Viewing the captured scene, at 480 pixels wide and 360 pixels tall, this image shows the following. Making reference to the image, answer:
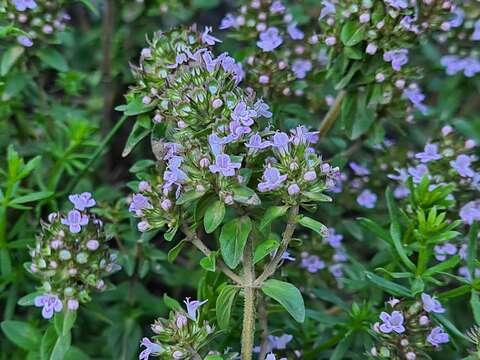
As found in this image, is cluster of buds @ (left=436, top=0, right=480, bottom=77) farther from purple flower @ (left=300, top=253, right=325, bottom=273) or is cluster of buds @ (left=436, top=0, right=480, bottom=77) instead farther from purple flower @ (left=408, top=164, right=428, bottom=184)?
purple flower @ (left=300, top=253, right=325, bottom=273)

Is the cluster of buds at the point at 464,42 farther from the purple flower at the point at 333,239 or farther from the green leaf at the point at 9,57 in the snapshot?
the green leaf at the point at 9,57

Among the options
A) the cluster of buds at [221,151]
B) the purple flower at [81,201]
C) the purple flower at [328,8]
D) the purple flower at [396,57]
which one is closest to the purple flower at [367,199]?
the purple flower at [396,57]

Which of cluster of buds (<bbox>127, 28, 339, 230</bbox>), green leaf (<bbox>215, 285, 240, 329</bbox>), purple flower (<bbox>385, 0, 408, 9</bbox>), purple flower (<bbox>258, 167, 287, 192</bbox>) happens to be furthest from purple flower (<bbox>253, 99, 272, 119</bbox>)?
purple flower (<bbox>385, 0, 408, 9</bbox>)

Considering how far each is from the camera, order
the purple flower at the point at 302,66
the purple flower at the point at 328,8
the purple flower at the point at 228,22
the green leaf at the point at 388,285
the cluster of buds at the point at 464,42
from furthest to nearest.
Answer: the cluster of buds at the point at 464,42, the purple flower at the point at 302,66, the purple flower at the point at 228,22, the purple flower at the point at 328,8, the green leaf at the point at 388,285

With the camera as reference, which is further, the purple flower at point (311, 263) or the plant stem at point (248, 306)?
the purple flower at point (311, 263)

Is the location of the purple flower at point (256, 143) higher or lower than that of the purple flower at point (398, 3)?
lower

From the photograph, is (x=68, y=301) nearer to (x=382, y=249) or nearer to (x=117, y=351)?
(x=117, y=351)

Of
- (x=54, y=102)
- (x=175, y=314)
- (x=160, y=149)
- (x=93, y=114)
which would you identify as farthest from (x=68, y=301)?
(x=93, y=114)
